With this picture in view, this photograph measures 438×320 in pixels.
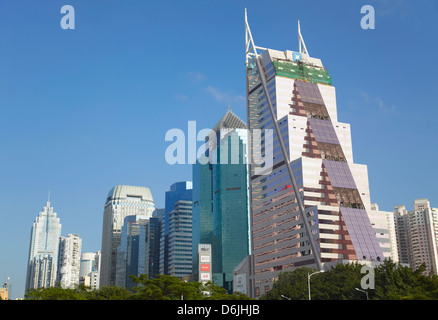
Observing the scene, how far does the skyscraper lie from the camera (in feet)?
496

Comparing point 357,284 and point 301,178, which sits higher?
point 301,178

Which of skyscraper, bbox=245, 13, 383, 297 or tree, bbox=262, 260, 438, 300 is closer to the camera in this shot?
tree, bbox=262, 260, 438, 300

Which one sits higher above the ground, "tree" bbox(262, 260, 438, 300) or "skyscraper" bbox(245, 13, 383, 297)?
"skyscraper" bbox(245, 13, 383, 297)

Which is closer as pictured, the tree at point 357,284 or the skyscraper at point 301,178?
the tree at point 357,284

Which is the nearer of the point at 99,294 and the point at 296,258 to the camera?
the point at 99,294

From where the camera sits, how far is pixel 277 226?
16788 cm

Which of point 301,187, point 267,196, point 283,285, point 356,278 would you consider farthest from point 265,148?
point 356,278

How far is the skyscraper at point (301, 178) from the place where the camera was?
15112cm

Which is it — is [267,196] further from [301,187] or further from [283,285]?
[283,285]

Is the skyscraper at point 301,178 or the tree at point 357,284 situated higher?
the skyscraper at point 301,178

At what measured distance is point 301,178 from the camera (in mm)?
158625

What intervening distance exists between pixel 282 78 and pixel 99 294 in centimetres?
11263

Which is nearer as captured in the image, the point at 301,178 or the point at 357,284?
the point at 357,284
